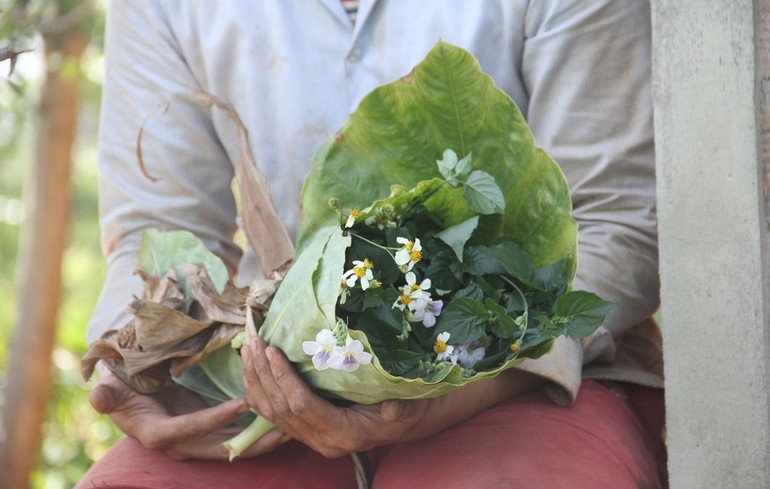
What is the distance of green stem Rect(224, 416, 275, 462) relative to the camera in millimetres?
1856

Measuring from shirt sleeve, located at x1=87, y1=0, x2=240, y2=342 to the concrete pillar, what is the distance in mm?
1135

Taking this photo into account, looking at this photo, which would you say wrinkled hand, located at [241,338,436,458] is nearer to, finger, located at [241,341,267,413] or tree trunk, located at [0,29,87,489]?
finger, located at [241,341,267,413]

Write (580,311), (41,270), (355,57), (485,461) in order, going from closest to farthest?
1. (580,311)
2. (485,461)
3. (355,57)
4. (41,270)

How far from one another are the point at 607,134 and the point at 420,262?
654 millimetres

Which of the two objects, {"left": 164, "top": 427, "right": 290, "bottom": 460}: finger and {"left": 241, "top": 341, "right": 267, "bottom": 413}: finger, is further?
{"left": 164, "top": 427, "right": 290, "bottom": 460}: finger

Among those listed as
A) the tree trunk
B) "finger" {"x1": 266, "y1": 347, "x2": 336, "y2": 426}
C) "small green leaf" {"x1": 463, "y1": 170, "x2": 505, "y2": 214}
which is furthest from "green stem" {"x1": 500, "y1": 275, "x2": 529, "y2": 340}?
the tree trunk

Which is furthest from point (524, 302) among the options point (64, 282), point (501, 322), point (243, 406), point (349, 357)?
point (64, 282)

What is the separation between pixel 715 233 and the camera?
166 cm

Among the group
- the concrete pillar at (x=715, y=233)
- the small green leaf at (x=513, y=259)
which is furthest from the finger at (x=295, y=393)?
the concrete pillar at (x=715, y=233)

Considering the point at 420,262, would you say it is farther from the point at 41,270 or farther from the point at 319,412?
the point at 41,270

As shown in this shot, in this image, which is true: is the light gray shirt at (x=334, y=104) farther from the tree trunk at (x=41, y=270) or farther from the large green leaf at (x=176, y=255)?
the tree trunk at (x=41, y=270)

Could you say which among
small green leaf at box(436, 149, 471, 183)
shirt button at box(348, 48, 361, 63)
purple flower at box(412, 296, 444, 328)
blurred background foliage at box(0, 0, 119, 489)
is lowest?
blurred background foliage at box(0, 0, 119, 489)

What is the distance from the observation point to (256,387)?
1759 mm

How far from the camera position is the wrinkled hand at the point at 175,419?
6.18 ft
